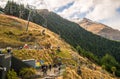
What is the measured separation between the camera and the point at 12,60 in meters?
59.2

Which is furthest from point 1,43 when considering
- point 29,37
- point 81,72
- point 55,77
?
point 55,77

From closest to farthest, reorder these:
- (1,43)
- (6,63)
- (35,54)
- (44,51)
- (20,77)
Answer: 1. (6,63)
2. (20,77)
3. (35,54)
4. (44,51)
5. (1,43)

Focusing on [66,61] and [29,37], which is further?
[29,37]

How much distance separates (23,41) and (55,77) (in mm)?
59279

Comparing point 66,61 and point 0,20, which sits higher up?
point 0,20

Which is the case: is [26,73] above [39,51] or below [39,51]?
below

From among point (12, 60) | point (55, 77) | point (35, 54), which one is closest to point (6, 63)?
point (12, 60)

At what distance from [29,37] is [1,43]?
22490mm

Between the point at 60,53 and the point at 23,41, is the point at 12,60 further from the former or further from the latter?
the point at 23,41

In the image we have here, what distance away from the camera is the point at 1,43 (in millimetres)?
108250

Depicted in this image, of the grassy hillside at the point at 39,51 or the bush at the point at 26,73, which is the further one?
the grassy hillside at the point at 39,51

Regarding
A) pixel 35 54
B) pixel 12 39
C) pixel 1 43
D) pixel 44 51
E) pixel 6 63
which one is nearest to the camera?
pixel 6 63

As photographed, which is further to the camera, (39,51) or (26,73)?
(39,51)

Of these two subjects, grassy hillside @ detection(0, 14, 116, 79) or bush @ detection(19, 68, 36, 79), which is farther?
grassy hillside @ detection(0, 14, 116, 79)
